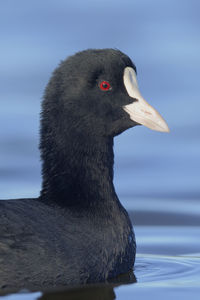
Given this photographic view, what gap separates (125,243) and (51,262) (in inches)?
36.2

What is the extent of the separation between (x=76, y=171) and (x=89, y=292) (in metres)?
1.01

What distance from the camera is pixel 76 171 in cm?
1181

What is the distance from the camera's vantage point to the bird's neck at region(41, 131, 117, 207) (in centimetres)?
1175

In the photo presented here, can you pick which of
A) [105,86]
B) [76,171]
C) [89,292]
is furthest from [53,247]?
[105,86]

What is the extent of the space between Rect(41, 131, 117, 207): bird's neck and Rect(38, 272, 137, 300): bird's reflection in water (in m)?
0.64

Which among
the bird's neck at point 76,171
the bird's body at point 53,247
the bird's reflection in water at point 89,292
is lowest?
the bird's reflection in water at point 89,292

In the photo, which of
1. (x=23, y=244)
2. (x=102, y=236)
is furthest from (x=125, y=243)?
(x=23, y=244)

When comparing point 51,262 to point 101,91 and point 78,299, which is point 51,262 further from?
point 101,91

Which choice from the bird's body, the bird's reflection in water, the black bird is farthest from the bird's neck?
the bird's reflection in water

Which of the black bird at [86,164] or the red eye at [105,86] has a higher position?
the red eye at [105,86]

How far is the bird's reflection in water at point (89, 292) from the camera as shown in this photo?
1112 cm

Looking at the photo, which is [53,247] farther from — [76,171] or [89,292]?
[76,171]

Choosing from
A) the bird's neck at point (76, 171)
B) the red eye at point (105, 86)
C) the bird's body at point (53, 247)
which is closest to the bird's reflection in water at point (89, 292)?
the bird's body at point (53, 247)

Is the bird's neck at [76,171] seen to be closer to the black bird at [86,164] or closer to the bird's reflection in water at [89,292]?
the black bird at [86,164]
